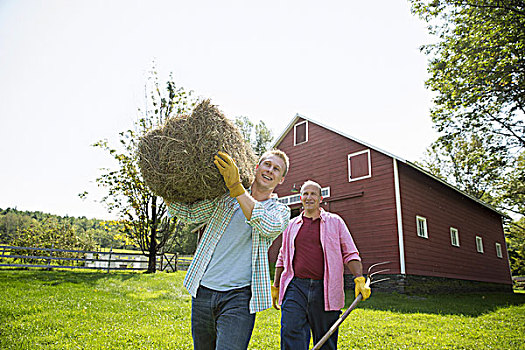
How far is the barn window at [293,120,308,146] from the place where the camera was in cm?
1688

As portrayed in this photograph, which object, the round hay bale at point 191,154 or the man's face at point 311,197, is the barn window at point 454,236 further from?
the round hay bale at point 191,154

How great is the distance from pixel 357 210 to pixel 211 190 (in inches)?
497

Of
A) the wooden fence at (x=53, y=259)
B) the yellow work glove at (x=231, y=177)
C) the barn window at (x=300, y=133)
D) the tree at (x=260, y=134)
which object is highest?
the tree at (x=260, y=134)

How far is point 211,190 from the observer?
7.07 feet

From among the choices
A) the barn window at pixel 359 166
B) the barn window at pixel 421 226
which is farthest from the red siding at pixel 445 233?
the barn window at pixel 359 166

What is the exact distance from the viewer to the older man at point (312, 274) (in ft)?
10.7

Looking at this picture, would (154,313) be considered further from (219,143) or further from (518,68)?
(518,68)

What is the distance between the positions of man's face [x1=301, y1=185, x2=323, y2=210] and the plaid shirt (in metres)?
1.54

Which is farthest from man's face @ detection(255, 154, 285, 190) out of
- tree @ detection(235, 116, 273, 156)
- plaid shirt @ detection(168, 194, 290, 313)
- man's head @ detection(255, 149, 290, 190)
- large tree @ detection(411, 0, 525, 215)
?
tree @ detection(235, 116, 273, 156)

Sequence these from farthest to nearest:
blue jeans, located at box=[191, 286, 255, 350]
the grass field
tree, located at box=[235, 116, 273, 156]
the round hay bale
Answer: tree, located at box=[235, 116, 273, 156]
the grass field
the round hay bale
blue jeans, located at box=[191, 286, 255, 350]

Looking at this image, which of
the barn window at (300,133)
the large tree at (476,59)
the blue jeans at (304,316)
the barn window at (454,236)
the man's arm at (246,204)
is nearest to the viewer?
the man's arm at (246,204)

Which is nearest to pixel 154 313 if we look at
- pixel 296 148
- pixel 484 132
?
pixel 296 148

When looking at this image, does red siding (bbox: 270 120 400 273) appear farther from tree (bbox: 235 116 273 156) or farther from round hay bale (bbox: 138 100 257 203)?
tree (bbox: 235 116 273 156)

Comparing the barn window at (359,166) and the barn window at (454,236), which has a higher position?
the barn window at (359,166)
